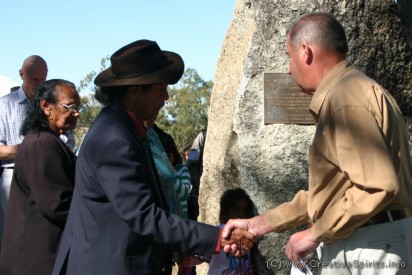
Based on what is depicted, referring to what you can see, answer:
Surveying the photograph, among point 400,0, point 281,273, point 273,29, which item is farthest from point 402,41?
point 400,0

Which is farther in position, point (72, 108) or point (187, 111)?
point (187, 111)

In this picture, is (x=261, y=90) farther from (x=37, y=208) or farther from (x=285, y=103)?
(x=37, y=208)

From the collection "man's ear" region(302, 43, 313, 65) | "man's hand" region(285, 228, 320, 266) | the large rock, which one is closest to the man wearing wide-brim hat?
"man's hand" region(285, 228, 320, 266)

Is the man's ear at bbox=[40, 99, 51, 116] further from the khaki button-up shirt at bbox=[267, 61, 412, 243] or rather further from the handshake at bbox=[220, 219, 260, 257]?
the khaki button-up shirt at bbox=[267, 61, 412, 243]

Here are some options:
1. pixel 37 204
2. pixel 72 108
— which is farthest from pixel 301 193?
pixel 72 108

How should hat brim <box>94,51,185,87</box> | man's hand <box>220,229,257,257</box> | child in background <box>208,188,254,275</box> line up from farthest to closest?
1. child in background <box>208,188,254,275</box>
2. man's hand <box>220,229,257,257</box>
3. hat brim <box>94,51,185,87</box>

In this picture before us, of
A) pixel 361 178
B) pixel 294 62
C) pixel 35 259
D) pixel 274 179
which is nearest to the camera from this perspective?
pixel 361 178

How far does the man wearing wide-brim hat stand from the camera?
127 inches

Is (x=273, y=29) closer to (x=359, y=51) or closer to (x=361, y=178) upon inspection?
(x=359, y=51)

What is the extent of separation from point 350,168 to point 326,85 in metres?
0.46

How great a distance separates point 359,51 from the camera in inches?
227

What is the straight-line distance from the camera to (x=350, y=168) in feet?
9.63

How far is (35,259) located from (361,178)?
7.28ft

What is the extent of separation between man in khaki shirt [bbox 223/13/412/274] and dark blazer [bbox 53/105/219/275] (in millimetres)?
530
